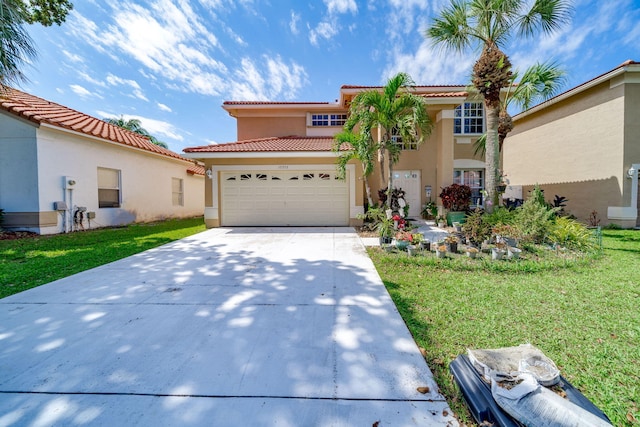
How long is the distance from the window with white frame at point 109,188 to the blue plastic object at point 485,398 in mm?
14088

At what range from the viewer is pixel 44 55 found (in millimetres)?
7223

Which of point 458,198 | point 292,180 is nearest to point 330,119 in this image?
point 292,180

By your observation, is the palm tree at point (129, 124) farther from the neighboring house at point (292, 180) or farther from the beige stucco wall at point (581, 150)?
the beige stucco wall at point (581, 150)

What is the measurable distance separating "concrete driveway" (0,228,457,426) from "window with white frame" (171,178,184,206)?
12111mm

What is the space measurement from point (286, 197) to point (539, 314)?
9226mm

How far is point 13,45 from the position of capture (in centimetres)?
652

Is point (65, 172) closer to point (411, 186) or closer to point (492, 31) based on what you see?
point (411, 186)

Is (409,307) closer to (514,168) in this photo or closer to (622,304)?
(622,304)

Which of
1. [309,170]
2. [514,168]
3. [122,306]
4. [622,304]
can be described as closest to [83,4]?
[309,170]

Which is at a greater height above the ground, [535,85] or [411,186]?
[535,85]

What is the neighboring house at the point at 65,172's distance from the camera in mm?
8766

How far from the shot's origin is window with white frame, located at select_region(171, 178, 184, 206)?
52.0ft

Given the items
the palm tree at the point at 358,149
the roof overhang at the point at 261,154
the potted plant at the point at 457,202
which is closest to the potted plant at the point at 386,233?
the palm tree at the point at 358,149

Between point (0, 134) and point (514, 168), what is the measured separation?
23.3 m
